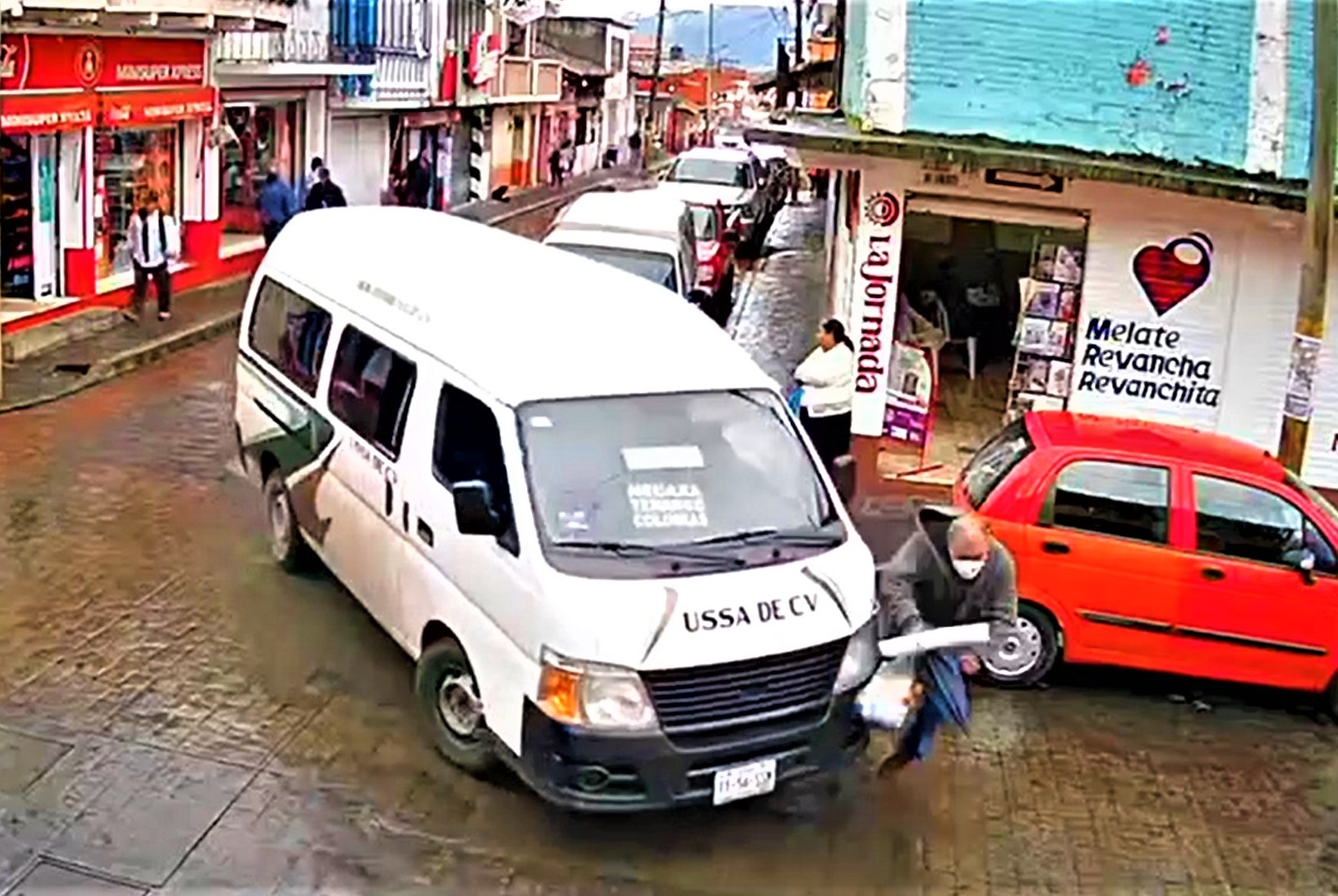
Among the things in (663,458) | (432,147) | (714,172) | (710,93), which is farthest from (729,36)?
(663,458)

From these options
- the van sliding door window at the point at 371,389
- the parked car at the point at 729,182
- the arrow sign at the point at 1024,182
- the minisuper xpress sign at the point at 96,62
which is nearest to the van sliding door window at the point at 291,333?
the van sliding door window at the point at 371,389

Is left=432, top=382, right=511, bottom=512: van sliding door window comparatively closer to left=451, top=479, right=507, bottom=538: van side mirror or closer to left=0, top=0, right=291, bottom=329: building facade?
left=451, top=479, right=507, bottom=538: van side mirror

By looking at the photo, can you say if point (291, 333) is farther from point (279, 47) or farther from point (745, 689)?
point (279, 47)

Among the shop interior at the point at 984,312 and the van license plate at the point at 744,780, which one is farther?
the shop interior at the point at 984,312

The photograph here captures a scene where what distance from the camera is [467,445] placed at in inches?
314

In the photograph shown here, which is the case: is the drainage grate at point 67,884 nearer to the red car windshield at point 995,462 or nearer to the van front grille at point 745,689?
the van front grille at point 745,689

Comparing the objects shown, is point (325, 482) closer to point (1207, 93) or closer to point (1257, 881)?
point (1257, 881)

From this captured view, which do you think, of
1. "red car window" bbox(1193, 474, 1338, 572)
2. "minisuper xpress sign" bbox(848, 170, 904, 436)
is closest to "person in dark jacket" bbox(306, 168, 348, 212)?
"minisuper xpress sign" bbox(848, 170, 904, 436)

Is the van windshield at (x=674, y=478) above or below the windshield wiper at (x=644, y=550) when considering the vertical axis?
above

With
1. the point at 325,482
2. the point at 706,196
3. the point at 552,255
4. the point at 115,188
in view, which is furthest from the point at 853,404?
the point at 706,196

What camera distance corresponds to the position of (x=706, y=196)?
27938 millimetres

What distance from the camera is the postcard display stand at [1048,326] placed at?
1488 cm

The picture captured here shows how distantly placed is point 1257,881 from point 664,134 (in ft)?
251

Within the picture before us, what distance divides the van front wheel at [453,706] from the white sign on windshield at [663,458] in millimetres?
1203
